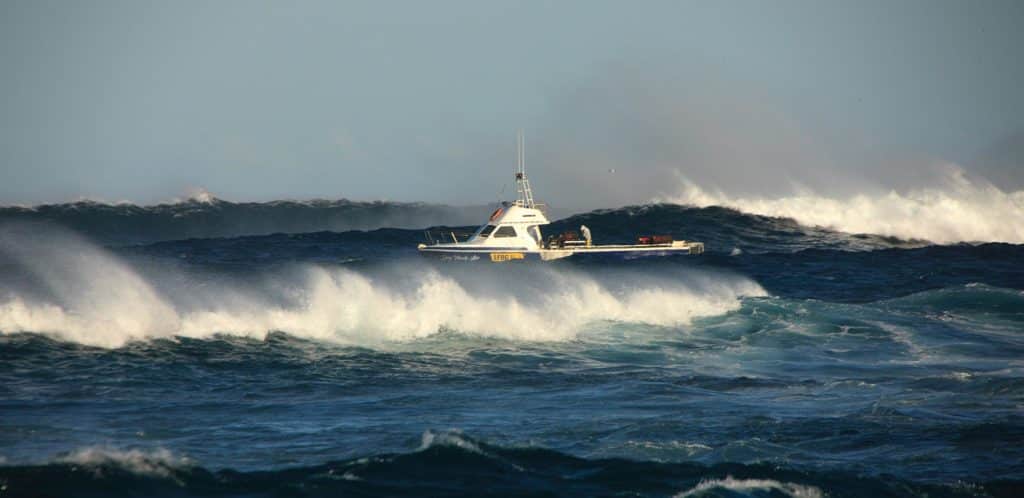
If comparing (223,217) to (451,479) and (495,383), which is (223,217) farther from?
(451,479)

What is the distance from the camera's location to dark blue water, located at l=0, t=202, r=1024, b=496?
1447 cm

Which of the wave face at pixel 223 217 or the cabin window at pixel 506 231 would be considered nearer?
the cabin window at pixel 506 231

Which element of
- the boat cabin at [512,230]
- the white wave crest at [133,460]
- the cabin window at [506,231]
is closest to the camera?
the white wave crest at [133,460]

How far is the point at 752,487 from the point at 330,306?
1724 cm

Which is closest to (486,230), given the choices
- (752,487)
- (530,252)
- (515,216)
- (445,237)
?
(515,216)

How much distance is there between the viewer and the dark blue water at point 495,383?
14.5 m

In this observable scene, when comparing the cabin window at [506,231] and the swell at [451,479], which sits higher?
the cabin window at [506,231]

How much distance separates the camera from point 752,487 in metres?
14.1

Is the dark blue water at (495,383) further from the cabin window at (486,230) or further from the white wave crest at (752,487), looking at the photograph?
the cabin window at (486,230)

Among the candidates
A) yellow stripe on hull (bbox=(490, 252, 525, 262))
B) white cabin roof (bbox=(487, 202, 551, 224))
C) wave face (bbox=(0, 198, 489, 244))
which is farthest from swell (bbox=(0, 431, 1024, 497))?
wave face (bbox=(0, 198, 489, 244))

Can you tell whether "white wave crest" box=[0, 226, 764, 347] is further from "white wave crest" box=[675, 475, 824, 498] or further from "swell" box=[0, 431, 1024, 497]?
"white wave crest" box=[675, 475, 824, 498]

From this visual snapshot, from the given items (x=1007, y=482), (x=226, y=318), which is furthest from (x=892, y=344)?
(x=226, y=318)

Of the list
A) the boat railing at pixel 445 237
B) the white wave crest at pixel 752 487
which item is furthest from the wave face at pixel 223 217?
the white wave crest at pixel 752 487

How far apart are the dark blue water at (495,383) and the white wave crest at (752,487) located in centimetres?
6
